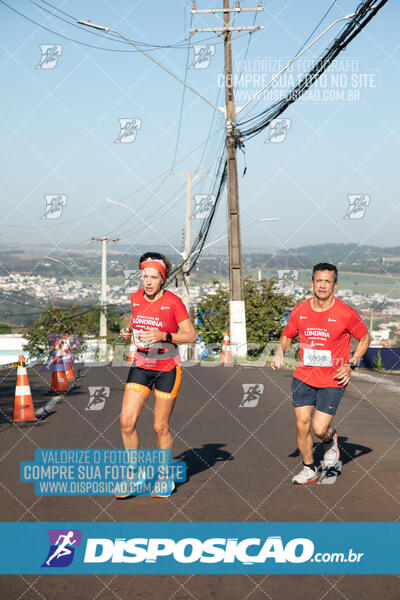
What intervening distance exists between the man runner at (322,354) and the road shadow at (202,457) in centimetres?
108

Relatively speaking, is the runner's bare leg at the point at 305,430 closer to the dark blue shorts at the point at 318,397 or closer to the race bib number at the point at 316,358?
the dark blue shorts at the point at 318,397

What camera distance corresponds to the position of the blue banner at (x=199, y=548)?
4984 millimetres

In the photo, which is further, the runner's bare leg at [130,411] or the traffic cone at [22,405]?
the traffic cone at [22,405]

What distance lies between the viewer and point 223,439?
986cm

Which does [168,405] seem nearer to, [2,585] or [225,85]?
[2,585]

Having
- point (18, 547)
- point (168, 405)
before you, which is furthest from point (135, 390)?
point (18, 547)

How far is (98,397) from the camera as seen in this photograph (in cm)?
1482

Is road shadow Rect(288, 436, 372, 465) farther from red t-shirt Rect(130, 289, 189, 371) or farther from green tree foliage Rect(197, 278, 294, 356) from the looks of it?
green tree foliage Rect(197, 278, 294, 356)

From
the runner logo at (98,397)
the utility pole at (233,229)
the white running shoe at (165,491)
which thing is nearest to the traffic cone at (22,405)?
the runner logo at (98,397)

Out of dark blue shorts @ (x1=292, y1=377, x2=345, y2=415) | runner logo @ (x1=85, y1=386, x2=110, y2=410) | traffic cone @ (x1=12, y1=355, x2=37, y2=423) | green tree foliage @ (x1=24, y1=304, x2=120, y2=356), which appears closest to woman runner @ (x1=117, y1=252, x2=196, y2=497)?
dark blue shorts @ (x1=292, y1=377, x2=345, y2=415)

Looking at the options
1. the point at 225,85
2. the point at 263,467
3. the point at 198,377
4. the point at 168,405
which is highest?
the point at 225,85

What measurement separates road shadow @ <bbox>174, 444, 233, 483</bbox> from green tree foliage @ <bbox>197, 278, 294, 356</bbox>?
27059 millimetres

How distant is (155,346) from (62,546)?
2003mm

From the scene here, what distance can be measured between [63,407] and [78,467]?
5291 mm
